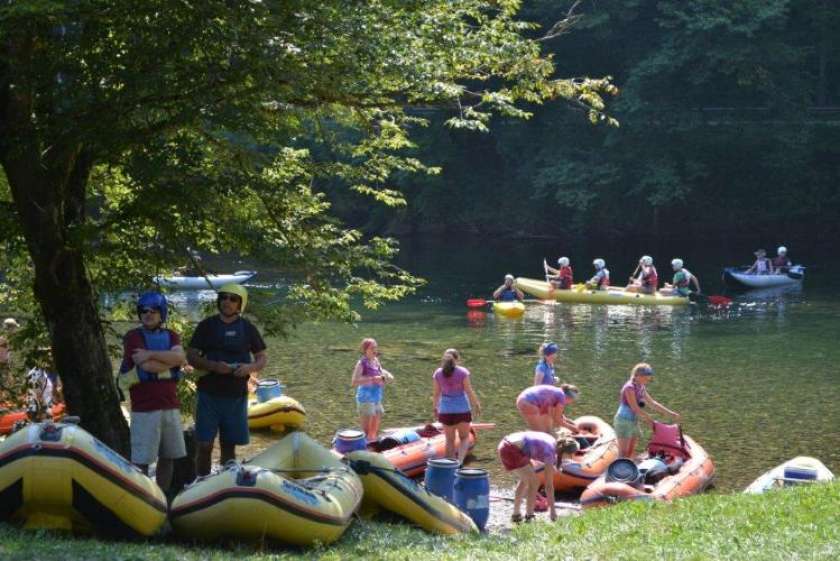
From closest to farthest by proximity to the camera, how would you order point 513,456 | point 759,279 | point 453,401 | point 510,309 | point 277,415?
point 513,456 < point 453,401 < point 277,415 < point 510,309 < point 759,279

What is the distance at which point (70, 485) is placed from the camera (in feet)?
26.3

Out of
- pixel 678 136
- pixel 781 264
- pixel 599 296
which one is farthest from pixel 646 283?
pixel 678 136

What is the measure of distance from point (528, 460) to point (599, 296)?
2073 centimetres

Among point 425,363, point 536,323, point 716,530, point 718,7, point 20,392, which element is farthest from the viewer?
point 718,7

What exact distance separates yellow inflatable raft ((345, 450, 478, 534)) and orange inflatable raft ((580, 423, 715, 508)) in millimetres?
3142

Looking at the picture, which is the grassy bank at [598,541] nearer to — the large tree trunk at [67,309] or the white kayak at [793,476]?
the white kayak at [793,476]

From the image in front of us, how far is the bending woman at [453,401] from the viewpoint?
559 inches

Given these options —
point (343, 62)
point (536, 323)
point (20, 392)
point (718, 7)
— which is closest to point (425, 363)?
point (536, 323)

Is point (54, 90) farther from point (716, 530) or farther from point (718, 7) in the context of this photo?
point (718, 7)

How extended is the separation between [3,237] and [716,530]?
681 centimetres

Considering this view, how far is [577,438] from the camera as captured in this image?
15180 mm

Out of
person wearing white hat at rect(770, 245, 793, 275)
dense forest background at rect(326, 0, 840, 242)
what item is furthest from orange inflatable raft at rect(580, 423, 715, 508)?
dense forest background at rect(326, 0, 840, 242)

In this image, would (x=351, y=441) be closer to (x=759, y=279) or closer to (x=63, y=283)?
(x=63, y=283)

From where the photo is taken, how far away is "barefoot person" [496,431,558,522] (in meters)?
12.1
